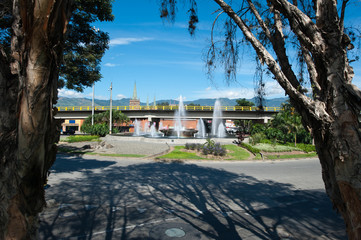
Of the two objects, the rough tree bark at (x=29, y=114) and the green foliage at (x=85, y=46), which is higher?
the green foliage at (x=85, y=46)

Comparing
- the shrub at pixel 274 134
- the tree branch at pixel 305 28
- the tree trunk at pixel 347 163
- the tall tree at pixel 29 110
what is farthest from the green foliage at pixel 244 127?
the tall tree at pixel 29 110

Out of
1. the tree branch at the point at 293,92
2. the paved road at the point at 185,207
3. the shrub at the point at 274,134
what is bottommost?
the paved road at the point at 185,207

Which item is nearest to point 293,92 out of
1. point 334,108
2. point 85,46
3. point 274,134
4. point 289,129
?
point 334,108

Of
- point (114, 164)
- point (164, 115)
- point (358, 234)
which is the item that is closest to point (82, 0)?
point (114, 164)

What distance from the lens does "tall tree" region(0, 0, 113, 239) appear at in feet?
5.33

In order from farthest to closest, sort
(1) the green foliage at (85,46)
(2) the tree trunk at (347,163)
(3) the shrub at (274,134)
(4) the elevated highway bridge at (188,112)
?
(4) the elevated highway bridge at (188,112) → (3) the shrub at (274,134) → (1) the green foliage at (85,46) → (2) the tree trunk at (347,163)

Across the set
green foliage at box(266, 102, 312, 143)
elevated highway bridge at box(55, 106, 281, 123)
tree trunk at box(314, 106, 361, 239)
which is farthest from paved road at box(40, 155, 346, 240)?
elevated highway bridge at box(55, 106, 281, 123)

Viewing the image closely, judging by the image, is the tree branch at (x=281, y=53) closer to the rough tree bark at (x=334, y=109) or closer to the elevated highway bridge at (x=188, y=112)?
the rough tree bark at (x=334, y=109)

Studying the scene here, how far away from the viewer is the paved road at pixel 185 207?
543 cm

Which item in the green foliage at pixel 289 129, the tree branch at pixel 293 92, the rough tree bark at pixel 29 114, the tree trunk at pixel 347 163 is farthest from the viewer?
the green foliage at pixel 289 129

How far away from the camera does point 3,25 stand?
862 cm

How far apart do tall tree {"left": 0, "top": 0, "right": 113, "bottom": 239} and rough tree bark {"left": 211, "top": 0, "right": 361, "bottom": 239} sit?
7.32ft

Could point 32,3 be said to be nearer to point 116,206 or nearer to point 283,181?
point 116,206

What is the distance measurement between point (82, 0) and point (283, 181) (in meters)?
11.7
